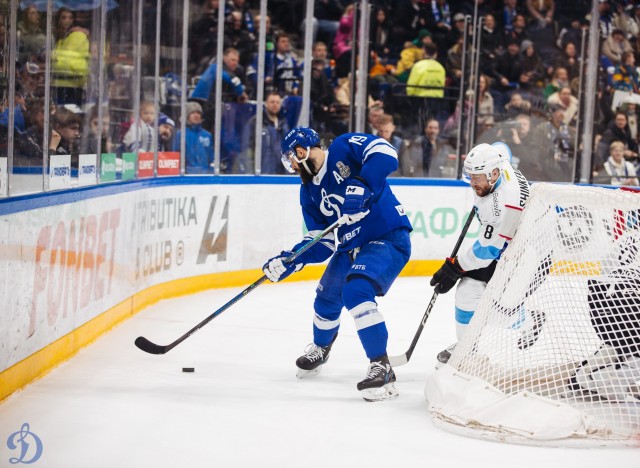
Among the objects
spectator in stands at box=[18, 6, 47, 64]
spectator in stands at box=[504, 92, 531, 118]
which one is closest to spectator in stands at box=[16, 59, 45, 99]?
spectator in stands at box=[18, 6, 47, 64]

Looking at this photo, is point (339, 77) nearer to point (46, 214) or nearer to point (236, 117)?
point (236, 117)

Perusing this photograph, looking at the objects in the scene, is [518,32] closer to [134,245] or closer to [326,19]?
[326,19]

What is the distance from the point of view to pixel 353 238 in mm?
3930

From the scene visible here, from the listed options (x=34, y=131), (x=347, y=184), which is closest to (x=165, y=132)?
(x=34, y=131)

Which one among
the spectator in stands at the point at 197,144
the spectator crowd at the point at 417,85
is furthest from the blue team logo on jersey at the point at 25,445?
the spectator in stands at the point at 197,144

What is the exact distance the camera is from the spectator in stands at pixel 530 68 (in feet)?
28.0

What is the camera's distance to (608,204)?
131 inches

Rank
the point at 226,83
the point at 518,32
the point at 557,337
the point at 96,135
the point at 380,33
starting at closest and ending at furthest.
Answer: the point at 557,337 < the point at 96,135 < the point at 226,83 < the point at 380,33 < the point at 518,32

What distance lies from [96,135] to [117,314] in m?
0.93

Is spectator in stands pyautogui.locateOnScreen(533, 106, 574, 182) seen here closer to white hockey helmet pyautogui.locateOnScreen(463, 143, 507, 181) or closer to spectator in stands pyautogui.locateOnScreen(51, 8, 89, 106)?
white hockey helmet pyautogui.locateOnScreen(463, 143, 507, 181)

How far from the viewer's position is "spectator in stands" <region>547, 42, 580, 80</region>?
8.50m

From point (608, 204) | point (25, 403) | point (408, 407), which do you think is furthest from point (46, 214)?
point (608, 204)

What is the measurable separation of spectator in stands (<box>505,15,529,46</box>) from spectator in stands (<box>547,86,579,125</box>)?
584 millimetres

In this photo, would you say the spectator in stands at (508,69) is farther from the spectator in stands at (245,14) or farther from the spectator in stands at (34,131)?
the spectator in stands at (34,131)
